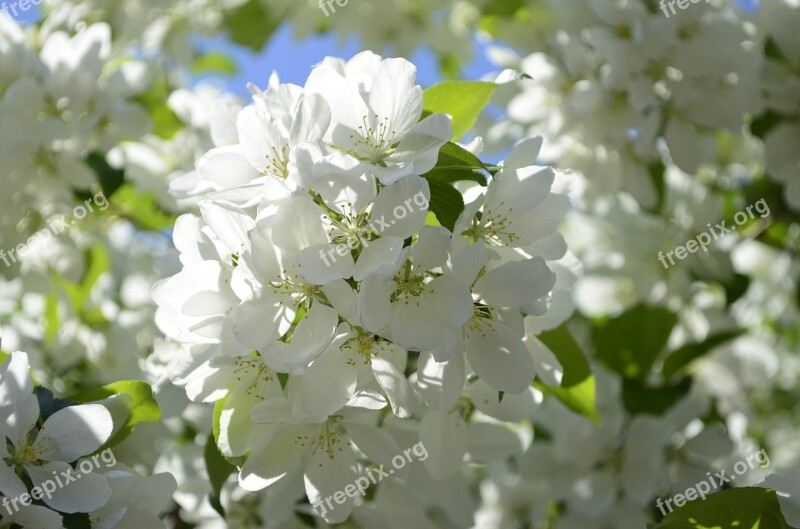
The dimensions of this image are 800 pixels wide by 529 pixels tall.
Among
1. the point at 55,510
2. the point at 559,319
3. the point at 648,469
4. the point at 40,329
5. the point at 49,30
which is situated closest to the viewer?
the point at 55,510

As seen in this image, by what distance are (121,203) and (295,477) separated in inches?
62.8

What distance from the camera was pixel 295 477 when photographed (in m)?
1.77

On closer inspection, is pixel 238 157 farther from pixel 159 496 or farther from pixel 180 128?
pixel 180 128

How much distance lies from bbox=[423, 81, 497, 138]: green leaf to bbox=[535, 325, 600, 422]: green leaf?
1.63ft

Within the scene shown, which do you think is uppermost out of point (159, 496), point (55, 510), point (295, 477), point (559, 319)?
point (55, 510)

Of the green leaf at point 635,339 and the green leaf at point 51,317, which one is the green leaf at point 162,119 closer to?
the green leaf at point 51,317

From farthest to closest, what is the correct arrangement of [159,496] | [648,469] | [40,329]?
[40,329] → [648,469] → [159,496]

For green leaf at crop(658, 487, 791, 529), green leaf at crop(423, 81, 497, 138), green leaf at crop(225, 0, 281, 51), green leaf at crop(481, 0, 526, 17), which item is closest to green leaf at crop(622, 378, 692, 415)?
green leaf at crop(658, 487, 791, 529)

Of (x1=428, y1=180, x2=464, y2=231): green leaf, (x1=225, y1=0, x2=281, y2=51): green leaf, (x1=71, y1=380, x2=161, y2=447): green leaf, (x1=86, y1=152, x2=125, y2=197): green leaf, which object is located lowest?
(x1=225, y1=0, x2=281, y2=51): green leaf

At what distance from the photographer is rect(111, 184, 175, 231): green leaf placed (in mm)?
2914

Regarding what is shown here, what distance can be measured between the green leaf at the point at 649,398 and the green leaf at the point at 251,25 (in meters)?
2.04

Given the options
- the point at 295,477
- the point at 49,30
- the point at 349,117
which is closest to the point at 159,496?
the point at 295,477

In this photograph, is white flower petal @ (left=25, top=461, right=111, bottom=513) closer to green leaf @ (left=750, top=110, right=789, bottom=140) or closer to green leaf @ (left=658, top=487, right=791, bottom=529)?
green leaf @ (left=658, top=487, right=791, bottom=529)

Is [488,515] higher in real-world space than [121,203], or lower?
lower
